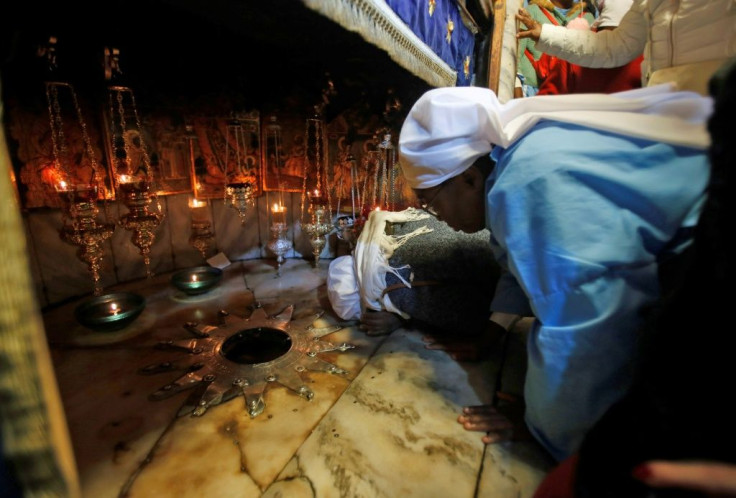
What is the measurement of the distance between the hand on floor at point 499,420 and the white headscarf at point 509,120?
0.93 m

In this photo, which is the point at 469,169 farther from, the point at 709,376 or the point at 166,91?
the point at 166,91

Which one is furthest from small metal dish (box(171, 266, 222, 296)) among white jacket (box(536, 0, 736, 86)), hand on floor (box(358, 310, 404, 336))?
white jacket (box(536, 0, 736, 86))

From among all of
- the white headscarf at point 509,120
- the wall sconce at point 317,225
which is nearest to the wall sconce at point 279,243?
the wall sconce at point 317,225

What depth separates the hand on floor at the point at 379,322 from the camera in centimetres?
206

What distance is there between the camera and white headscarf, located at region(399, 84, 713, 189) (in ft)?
3.06

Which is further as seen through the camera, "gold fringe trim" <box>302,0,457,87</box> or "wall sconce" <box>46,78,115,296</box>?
"wall sconce" <box>46,78,115,296</box>

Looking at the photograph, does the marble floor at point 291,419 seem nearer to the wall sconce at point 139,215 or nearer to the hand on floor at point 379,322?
Answer: the hand on floor at point 379,322

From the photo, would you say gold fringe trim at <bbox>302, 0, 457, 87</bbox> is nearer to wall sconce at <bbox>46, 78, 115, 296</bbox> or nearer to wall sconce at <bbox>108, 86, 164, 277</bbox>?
wall sconce at <bbox>108, 86, 164, 277</bbox>

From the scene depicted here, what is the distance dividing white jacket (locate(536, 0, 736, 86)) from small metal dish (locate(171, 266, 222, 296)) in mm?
2846

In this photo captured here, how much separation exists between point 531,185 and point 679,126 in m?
0.37

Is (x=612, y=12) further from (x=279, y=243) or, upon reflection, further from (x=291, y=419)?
(x=291, y=419)

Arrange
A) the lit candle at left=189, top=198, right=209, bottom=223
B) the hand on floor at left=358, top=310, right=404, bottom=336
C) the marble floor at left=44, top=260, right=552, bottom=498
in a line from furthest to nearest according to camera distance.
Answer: the lit candle at left=189, top=198, right=209, bottom=223 → the hand on floor at left=358, top=310, right=404, bottom=336 → the marble floor at left=44, top=260, right=552, bottom=498

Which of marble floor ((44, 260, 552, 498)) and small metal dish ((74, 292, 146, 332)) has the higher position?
small metal dish ((74, 292, 146, 332))

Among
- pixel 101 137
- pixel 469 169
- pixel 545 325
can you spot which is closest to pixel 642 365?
pixel 545 325
